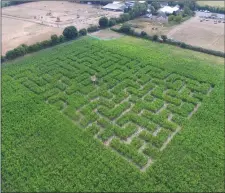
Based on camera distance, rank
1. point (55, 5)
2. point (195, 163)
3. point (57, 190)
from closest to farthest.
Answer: point (57, 190) < point (195, 163) < point (55, 5)

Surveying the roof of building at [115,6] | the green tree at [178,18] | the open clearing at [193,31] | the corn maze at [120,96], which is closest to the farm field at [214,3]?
the open clearing at [193,31]

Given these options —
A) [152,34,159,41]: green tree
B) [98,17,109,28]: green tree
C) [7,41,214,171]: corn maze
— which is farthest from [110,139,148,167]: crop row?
[98,17,109,28]: green tree

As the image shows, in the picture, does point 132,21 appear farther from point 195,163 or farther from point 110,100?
point 195,163

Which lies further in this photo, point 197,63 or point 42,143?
point 197,63

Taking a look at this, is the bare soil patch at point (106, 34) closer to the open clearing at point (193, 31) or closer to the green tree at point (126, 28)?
the green tree at point (126, 28)

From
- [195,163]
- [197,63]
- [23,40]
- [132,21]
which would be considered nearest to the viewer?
[195,163]

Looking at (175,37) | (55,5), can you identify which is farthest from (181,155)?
(55,5)
